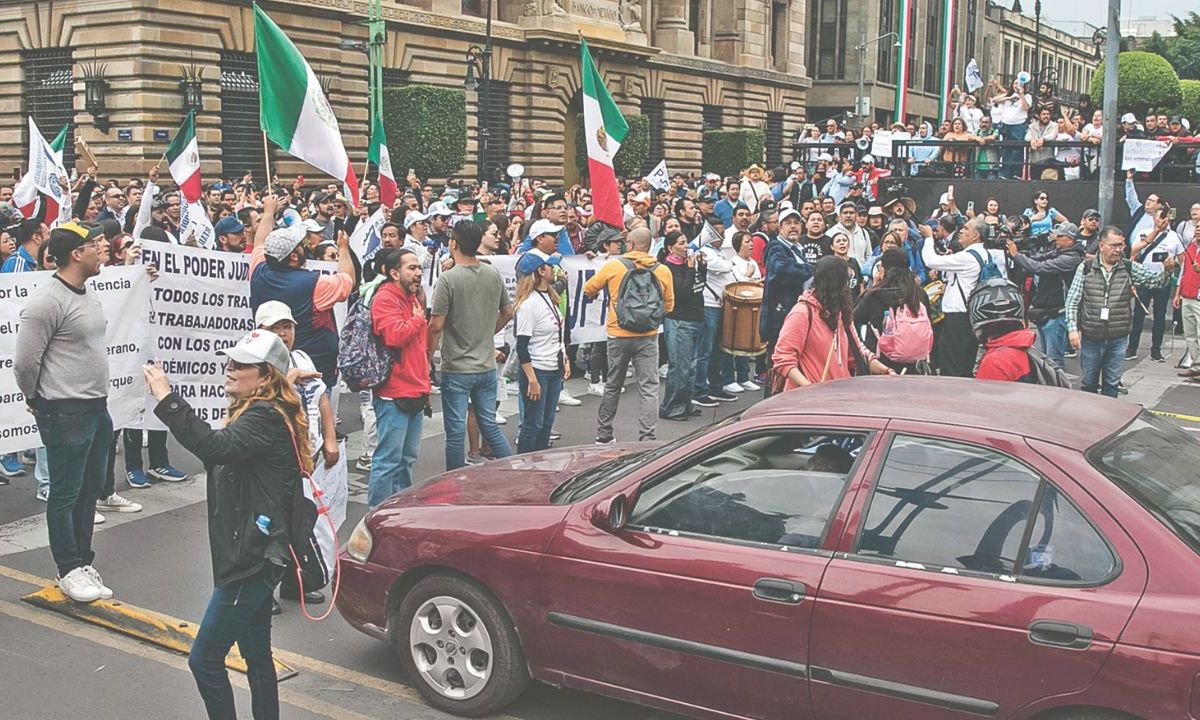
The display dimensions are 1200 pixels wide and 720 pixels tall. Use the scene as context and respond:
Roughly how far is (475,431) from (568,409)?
2.57 metres

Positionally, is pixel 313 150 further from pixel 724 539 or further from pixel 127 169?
pixel 127 169

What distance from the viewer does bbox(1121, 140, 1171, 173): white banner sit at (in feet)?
68.4

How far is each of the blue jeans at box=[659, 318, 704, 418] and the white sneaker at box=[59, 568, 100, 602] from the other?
6240 mm

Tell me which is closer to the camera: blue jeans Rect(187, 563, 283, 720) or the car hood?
blue jeans Rect(187, 563, 283, 720)

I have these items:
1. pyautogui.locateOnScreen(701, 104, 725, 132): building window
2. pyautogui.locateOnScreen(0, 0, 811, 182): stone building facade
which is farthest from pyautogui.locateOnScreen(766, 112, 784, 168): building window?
pyautogui.locateOnScreen(701, 104, 725, 132): building window

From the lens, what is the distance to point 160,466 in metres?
9.27

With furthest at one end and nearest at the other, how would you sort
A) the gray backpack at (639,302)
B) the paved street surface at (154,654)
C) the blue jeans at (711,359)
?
1. the blue jeans at (711,359)
2. the gray backpack at (639,302)
3. the paved street surface at (154,654)

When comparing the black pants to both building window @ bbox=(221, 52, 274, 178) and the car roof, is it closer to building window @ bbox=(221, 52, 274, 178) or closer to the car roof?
the car roof

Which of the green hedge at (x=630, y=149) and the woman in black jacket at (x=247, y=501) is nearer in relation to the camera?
the woman in black jacket at (x=247, y=501)

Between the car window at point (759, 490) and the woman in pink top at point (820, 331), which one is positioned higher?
the woman in pink top at point (820, 331)

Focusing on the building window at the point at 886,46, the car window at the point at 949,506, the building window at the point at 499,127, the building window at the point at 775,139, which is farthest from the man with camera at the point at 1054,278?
the building window at the point at 886,46

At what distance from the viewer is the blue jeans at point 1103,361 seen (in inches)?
443

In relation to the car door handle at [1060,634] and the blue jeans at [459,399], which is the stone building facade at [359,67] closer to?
the blue jeans at [459,399]

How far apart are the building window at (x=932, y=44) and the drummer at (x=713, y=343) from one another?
59093mm
